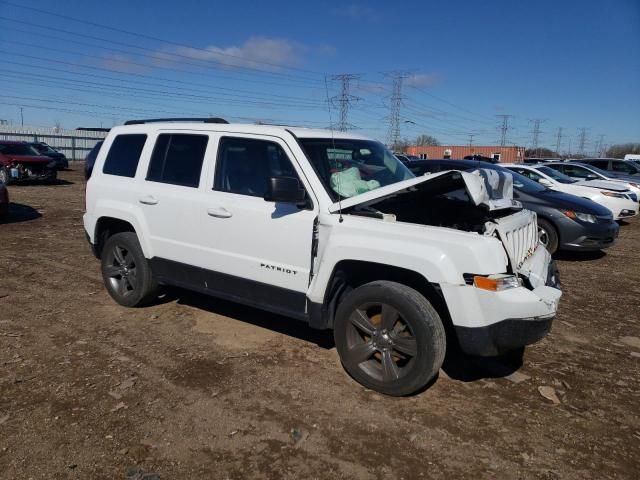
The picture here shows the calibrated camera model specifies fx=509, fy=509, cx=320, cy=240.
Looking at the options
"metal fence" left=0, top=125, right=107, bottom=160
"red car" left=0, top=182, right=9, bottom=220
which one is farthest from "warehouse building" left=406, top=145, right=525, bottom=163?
"red car" left=0, top=182, right=9, bottom=220

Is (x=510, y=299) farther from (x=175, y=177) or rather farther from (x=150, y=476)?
(x=175, y=177)

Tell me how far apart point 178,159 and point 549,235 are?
6.49 m

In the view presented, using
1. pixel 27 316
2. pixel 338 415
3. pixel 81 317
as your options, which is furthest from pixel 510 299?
pixel 27 316

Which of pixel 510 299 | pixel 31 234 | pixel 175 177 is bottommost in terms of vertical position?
pixel 31 234

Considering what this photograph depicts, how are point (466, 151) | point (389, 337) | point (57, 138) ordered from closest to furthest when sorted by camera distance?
1. point (389, 337)
2. point (57, 138)
3. point (466, 151)

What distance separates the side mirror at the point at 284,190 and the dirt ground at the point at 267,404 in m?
1.37

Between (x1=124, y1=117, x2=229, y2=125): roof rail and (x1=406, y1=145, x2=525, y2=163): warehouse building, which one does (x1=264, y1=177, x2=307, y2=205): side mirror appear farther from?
(x1=406, y1=145, x2=525, y2=163): warehouse building

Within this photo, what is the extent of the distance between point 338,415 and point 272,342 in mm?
1341

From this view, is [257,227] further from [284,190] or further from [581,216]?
[581,216]

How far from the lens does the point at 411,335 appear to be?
355 centimetres

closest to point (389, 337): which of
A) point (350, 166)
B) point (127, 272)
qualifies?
point (350, 166)

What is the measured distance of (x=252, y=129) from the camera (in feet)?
14.5

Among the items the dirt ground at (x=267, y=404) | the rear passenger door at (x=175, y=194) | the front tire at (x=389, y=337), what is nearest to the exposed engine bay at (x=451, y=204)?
the front tire at (x=389, y=337)

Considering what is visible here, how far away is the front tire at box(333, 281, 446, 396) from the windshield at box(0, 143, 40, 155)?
19898 millimetres
